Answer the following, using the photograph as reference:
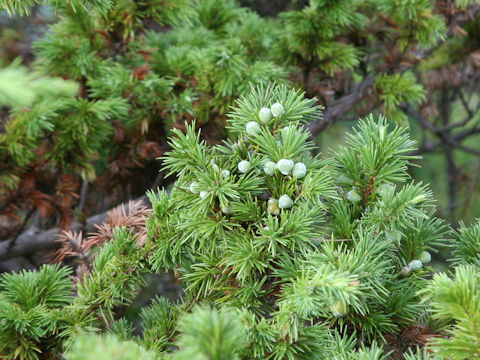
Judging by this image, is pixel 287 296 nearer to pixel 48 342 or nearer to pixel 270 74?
pixel 48 342

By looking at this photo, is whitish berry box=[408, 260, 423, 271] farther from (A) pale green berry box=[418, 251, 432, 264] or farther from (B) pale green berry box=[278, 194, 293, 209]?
(B) pale green berry box=[278, 194, 293, 209]

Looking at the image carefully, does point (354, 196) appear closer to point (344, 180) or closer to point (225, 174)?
point (344, 180)

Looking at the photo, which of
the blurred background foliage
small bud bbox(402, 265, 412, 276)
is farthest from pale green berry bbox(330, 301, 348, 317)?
the blurred background foliage

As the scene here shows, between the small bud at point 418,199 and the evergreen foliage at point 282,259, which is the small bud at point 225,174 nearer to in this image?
the evergreen foliage at point 282,259

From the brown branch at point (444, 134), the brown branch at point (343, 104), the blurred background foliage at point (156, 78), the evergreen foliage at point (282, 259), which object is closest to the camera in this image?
the evergreen foliage at point (282, 259)

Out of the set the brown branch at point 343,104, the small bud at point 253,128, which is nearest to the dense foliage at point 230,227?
the small bud at point 253,128

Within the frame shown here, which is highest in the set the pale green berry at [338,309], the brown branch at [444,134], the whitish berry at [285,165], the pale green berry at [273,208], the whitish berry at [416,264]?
the whitish berry at [285,165]

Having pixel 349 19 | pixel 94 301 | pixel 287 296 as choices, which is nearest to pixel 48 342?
pixel 94 301
